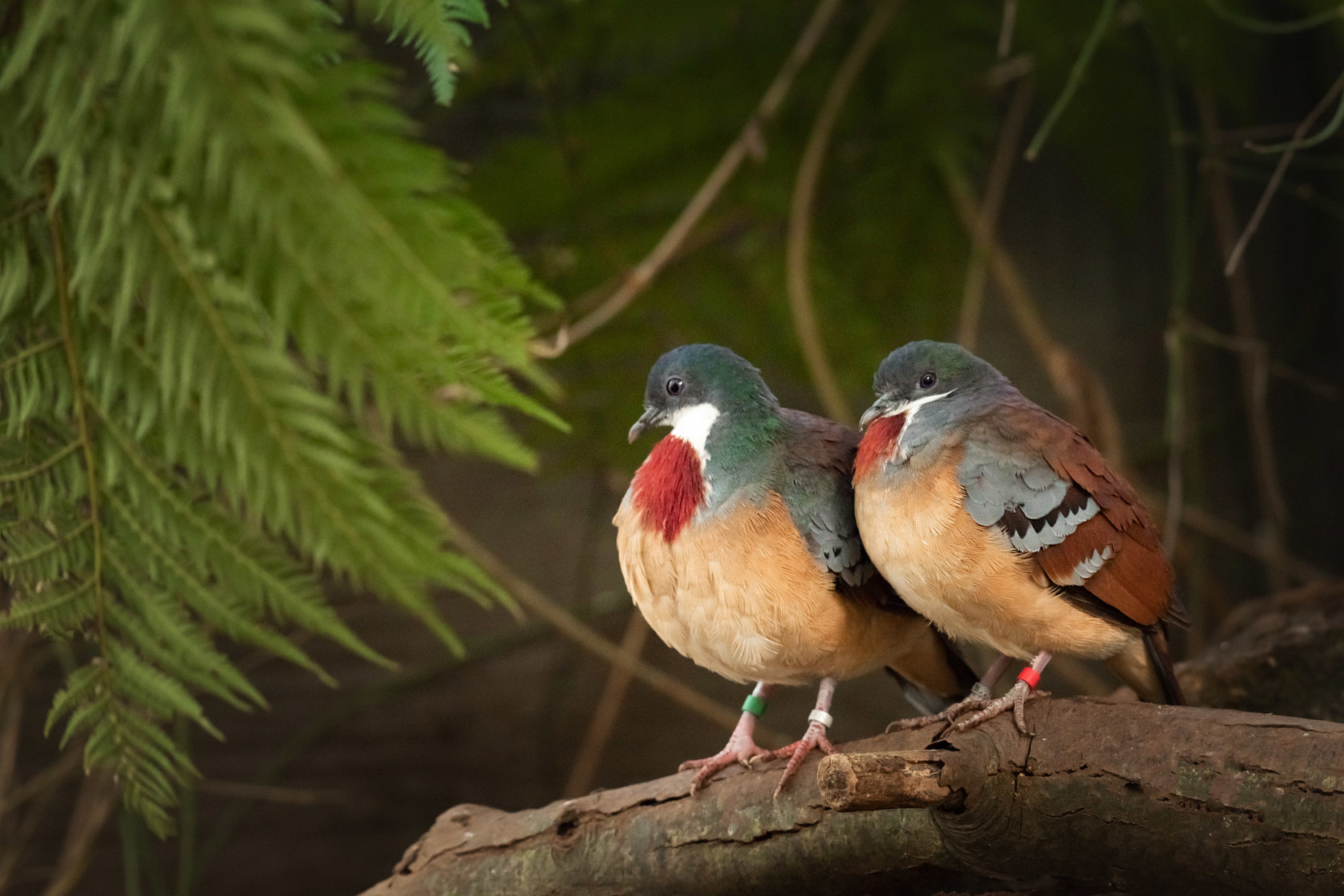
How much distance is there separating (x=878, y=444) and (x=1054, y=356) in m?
0.75

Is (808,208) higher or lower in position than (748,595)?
higher

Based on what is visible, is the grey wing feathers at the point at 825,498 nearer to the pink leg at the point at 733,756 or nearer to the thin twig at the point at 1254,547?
the pink leg at the point at 733,756

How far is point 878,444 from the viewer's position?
1059 millimetres

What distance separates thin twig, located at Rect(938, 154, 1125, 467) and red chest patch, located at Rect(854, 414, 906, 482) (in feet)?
2.29

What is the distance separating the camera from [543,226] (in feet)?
6.48

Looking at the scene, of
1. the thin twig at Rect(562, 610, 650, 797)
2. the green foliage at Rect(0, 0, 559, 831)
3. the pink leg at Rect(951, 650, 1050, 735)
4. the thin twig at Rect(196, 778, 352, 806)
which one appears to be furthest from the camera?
the thin twig at Rect(562, 610, 650, 797)

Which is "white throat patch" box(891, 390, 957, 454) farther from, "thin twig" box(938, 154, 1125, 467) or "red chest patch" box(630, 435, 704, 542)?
"thin twig" box(938, 154, 1125, 467)

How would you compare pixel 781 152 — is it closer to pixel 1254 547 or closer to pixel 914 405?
pixel 914 405

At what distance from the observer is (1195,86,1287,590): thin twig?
1.83 m

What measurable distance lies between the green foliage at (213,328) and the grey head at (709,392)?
0.86 feet

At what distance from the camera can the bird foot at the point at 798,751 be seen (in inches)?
40.8

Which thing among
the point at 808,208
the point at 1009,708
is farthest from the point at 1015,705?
the point at 808,208

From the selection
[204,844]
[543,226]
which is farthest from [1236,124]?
[204,844]

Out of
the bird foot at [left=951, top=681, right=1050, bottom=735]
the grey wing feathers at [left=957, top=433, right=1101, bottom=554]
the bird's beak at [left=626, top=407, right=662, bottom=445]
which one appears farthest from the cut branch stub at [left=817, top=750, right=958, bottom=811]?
the bird's beak at [left=626, top=407, right=662, bottom=445]
